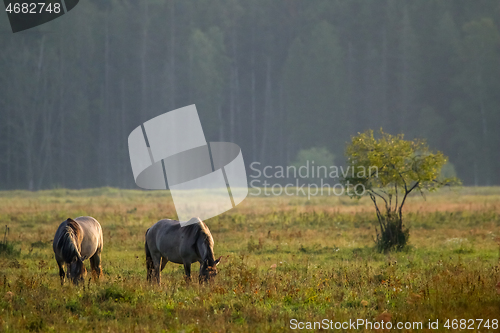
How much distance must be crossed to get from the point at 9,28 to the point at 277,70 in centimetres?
3675

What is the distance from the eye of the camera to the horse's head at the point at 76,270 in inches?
402

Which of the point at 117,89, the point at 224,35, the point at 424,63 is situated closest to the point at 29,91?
the point at 117,89

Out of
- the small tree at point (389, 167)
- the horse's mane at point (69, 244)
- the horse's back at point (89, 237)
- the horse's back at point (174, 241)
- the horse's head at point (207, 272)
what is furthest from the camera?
the small tree at point (389, 167)

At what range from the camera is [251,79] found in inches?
3086

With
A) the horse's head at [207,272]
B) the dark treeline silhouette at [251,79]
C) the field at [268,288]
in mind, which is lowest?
the field at [268,288]

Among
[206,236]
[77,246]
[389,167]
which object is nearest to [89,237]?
[77,246]

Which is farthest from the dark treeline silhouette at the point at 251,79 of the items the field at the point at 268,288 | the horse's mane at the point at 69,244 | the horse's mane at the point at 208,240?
the horse's mane at the point at 208,240

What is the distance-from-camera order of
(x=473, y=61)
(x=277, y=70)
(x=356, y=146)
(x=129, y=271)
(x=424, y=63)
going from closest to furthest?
(x=129, y=271), (x=356, y=146), (x=473, y=61), (x=424, y=63), (x=277, y=70)

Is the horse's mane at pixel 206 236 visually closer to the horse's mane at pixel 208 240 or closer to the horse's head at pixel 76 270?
the horse's mane at pixel 208 240

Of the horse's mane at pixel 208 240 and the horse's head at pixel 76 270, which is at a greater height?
the horse's mane at pixel 208 240

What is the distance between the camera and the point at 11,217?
23.9 metres

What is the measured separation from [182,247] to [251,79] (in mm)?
69170

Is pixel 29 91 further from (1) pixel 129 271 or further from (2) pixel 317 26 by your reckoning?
(1) pixel 129 271

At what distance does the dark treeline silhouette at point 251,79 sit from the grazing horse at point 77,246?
2051 inches
